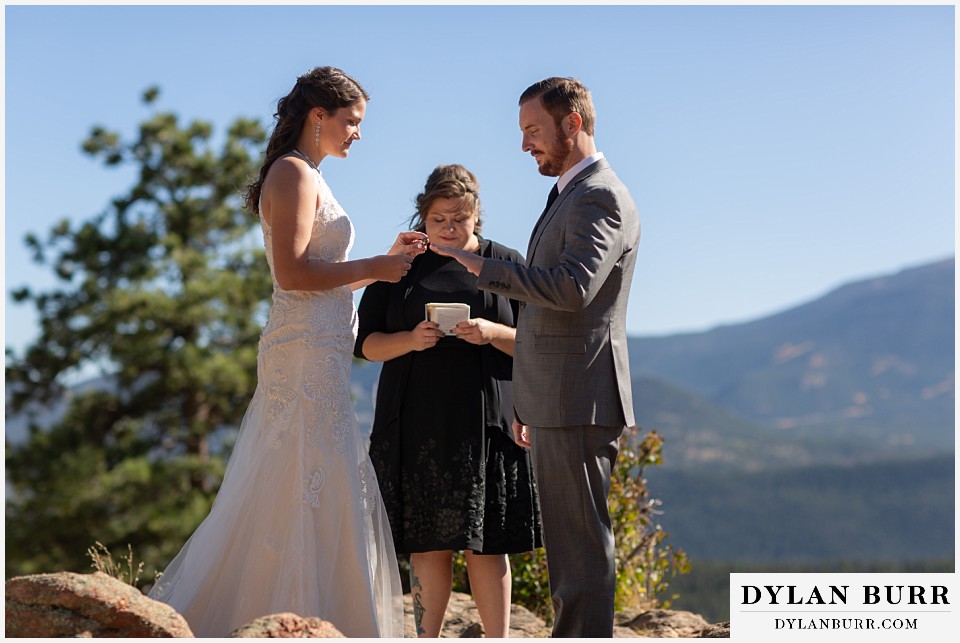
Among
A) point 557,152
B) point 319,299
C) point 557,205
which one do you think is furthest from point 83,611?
point 557,152

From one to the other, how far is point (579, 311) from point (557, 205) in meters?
0.38

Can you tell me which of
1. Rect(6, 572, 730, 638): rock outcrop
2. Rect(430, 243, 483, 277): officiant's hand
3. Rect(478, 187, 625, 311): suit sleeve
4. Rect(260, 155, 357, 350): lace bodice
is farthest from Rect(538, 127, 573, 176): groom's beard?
Rect(6, 572, 730, 638): rock outcrop

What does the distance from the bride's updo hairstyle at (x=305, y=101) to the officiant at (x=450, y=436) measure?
60 cm

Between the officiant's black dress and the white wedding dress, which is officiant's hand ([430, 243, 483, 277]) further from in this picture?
the officiant's black dress

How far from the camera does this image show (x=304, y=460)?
4.01 meters

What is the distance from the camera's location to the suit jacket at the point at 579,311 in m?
3.59

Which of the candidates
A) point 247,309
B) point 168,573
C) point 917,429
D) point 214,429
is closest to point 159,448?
point 214,429

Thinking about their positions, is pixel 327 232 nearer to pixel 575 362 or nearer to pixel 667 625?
pixel 575 362

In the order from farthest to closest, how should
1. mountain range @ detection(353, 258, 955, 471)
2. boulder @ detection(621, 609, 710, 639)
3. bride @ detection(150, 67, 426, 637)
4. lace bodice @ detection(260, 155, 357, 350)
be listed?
mountain range @ detection(353, 258, 955, 471), boulder @ detection(621, 609, 710, 639), lace bodice @ detection(260, 155, 357, 350), bride @ detection(150, 67, 426, 637)

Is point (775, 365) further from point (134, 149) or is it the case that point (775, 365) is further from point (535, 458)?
point (535, 458)

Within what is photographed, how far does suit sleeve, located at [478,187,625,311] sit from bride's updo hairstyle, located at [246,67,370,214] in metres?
0.90

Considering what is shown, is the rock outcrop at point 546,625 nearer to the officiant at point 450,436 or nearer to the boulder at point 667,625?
the boulder at point 667,625

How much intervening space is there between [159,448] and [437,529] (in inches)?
543

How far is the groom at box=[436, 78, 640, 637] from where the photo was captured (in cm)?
365
